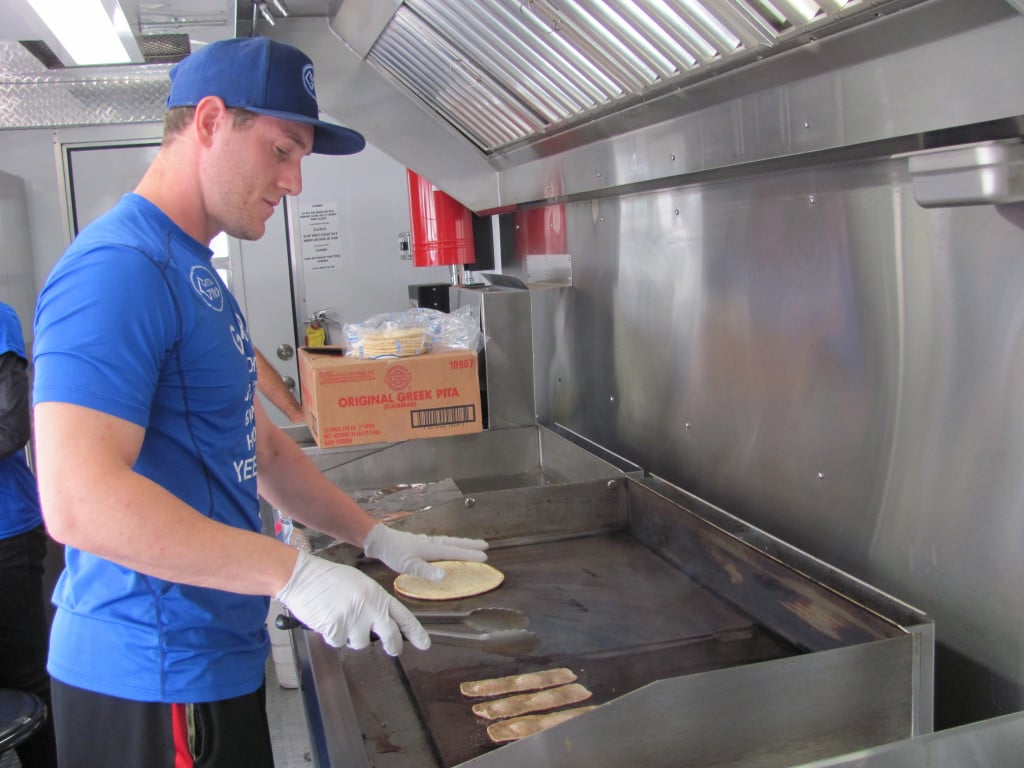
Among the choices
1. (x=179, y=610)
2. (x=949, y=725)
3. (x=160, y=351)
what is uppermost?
(x=160, y=351)

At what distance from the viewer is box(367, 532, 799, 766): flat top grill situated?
1271 millimetres

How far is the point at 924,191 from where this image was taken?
1.08m

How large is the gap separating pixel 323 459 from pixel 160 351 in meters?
1.39

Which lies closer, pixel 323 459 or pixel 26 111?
Answer: pixel 323 459

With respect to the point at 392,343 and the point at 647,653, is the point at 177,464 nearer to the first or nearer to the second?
the point at 647,653

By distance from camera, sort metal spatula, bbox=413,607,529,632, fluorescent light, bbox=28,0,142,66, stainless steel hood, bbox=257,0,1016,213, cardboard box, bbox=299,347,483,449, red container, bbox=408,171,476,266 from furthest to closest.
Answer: red container, bbox=408,171,476,266
cardboard box, bbox=299,347,483,449
fluorescent light, bbox=28,0,142,66
metal spatula, bbox=413,607,529,632
stainless steel hood, bbox=257,0,1016,213

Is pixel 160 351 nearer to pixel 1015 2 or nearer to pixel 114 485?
pixel 114 485

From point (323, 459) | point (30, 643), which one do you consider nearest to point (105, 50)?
point (323, 459)

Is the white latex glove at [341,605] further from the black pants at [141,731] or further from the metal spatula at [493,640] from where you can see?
the black pants at [141,731]

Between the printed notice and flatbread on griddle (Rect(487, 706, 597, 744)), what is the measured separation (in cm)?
406

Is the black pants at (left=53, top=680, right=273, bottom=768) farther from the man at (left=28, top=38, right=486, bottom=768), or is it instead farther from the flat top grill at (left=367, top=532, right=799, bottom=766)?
the flat top grill at (left=367, top=532, right=799, bottom=766)

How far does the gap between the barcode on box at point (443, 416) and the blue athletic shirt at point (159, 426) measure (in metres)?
1.14

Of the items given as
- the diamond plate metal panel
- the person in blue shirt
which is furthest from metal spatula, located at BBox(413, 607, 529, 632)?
the diamond plate metal panel

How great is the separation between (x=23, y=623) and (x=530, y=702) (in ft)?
7.20
